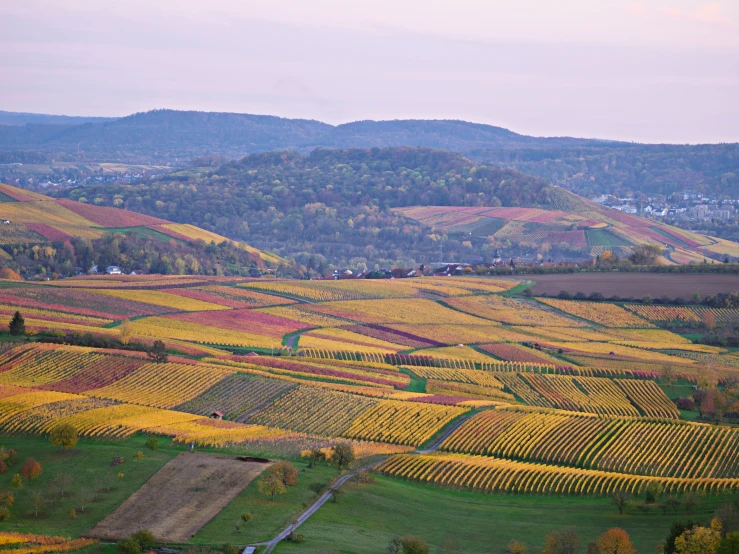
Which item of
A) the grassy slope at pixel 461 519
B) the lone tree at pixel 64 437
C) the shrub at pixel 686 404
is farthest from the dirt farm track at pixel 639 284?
the lone tree at pixel 64 437

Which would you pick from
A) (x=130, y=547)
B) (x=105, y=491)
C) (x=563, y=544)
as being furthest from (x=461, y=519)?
(x=105, y=491)

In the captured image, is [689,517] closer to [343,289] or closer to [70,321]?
[70,321]

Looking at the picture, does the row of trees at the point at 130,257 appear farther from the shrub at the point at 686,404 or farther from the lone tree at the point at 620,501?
the lone tree at the point at 620,501

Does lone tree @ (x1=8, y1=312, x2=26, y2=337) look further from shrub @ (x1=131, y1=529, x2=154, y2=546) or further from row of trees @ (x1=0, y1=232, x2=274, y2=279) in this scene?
row of trees @ (x1=0, y1=232, x2=274, y2=279)

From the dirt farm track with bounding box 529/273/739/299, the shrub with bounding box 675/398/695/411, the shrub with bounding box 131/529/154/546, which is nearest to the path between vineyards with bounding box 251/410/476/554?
the shrub with bounding box 131/529/154/546

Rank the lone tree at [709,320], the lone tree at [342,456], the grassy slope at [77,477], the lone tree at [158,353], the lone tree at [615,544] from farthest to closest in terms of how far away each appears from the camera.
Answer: the lone tree at [709,320], the lone tree at [158,353], the lone tree at [342,456], the grassy slope at [77,477], the lone tree at [615,544]

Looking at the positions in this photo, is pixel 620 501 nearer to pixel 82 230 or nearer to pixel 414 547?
pixel 414 547
